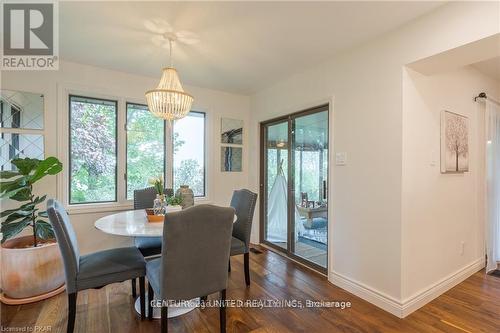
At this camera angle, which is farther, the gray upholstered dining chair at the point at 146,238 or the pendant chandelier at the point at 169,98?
the gray upholstered dining chair at the point at 146,238

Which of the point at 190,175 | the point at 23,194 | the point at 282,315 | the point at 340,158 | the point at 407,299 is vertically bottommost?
the point at 282,315

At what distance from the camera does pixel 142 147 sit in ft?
10.9

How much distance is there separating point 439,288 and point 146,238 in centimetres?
295

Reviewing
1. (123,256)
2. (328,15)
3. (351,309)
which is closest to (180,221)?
(123,256)

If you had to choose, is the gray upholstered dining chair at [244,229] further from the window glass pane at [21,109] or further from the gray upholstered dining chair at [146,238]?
the window glass pane at [21,109]

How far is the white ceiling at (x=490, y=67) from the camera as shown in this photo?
2637 millimetres

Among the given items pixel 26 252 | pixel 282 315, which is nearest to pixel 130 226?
pixel 26 252

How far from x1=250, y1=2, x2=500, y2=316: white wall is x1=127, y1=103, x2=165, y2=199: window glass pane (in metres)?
2.21

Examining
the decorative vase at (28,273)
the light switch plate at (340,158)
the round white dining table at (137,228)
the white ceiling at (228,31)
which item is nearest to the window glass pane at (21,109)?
the white ceiling at (228,31)

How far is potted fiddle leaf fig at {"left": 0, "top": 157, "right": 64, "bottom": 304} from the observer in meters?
2.16

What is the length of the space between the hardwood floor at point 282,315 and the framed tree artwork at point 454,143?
1.23 metres

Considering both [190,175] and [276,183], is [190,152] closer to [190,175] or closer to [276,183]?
[190,175]

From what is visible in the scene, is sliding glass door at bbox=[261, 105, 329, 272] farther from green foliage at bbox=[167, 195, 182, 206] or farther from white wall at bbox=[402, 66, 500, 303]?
green foliage at bbox=[167, 195, 182, 206]

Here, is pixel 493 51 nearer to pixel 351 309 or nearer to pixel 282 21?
pixel 282 21
